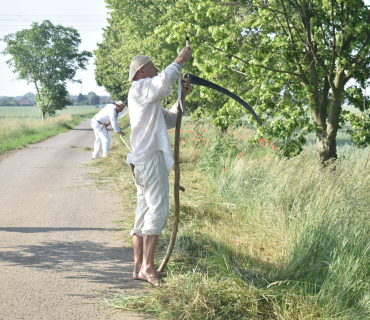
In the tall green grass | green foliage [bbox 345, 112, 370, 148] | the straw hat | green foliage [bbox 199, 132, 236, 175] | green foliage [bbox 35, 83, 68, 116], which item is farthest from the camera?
green foliage [bbox 35, 83, 68, 116]

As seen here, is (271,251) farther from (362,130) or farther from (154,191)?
(362,130)

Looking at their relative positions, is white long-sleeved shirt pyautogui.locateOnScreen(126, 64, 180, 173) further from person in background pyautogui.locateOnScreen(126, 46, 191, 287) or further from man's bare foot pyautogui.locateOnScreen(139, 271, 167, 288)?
man's bare foot pyautogui.locateOnScreen(139, 271, 167, 288)

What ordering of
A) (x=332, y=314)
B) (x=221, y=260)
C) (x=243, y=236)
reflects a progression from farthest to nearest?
(x=243, y=236) → (x=221, y=260) → (x=332, y=314)

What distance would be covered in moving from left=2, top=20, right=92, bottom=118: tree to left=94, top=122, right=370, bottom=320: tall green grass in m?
43.2

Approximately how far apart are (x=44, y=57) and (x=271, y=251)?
4854 centimetres

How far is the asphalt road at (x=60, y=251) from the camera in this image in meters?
3.76

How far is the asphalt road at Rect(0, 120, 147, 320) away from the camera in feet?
12.3

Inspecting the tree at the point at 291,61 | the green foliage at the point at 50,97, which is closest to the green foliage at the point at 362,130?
the tree at the point at 291,61

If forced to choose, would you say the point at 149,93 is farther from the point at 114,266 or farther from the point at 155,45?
the point at 155,45

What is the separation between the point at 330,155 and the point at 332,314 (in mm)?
5764

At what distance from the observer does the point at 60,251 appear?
5219 mm

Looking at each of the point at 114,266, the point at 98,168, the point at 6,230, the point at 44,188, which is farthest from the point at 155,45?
the point at 114,266

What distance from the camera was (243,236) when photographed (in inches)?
211

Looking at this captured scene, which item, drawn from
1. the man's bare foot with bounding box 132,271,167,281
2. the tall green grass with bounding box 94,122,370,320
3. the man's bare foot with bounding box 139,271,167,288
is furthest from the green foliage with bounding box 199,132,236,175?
the man's bare foot with bounding box 139,271,167,288
